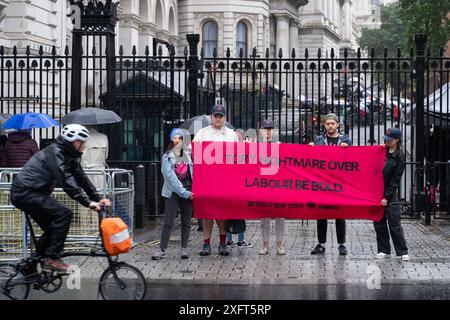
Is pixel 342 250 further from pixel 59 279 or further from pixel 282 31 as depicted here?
pixel 282 31

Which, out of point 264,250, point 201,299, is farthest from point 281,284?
point 264,250

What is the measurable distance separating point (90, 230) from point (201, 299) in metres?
2.86

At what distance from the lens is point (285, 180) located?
1296 centimetres

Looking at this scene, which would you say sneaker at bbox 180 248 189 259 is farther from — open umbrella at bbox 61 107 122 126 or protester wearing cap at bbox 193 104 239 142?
open umbrella at bbox 61 107 122 126

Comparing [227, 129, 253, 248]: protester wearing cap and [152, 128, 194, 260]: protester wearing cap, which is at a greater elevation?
[152, 128, 194, 260]: protester wearing cap

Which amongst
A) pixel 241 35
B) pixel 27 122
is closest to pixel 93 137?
pixel 27 122

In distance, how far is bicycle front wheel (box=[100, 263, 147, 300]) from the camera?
9281 millimetres

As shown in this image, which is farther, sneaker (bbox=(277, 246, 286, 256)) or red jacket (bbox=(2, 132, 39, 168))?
red jacket (bbox=(2, 132, 39, 168))

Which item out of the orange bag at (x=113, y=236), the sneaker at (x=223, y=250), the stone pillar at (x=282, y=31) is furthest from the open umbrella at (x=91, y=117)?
the stone pillar at (x=282, y=31)

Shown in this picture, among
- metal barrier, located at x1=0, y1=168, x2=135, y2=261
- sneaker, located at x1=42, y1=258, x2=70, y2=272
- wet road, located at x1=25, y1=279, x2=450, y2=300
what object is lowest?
wet road, located at x1=25, y1=279, x2=450, y2=300

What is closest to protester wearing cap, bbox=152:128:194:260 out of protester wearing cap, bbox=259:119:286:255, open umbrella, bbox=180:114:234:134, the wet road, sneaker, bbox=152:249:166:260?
sneaker, bbox=152:249:166:260

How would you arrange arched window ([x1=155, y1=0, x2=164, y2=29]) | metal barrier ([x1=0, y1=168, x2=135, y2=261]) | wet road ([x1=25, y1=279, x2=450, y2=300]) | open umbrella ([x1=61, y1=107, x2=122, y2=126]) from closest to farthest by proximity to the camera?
wet road ([x1=25, y1=279, x2=450, y2=300])
metal barrier ([x1=0, y1=168, x2=135, y2=261])
open umbrella ([x1=61, y1=107, x2=122, y2=126])
arched window ([x1=155, y1=0, x2=164, y2=29])

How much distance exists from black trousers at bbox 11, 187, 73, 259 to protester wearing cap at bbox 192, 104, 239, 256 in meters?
3.50
